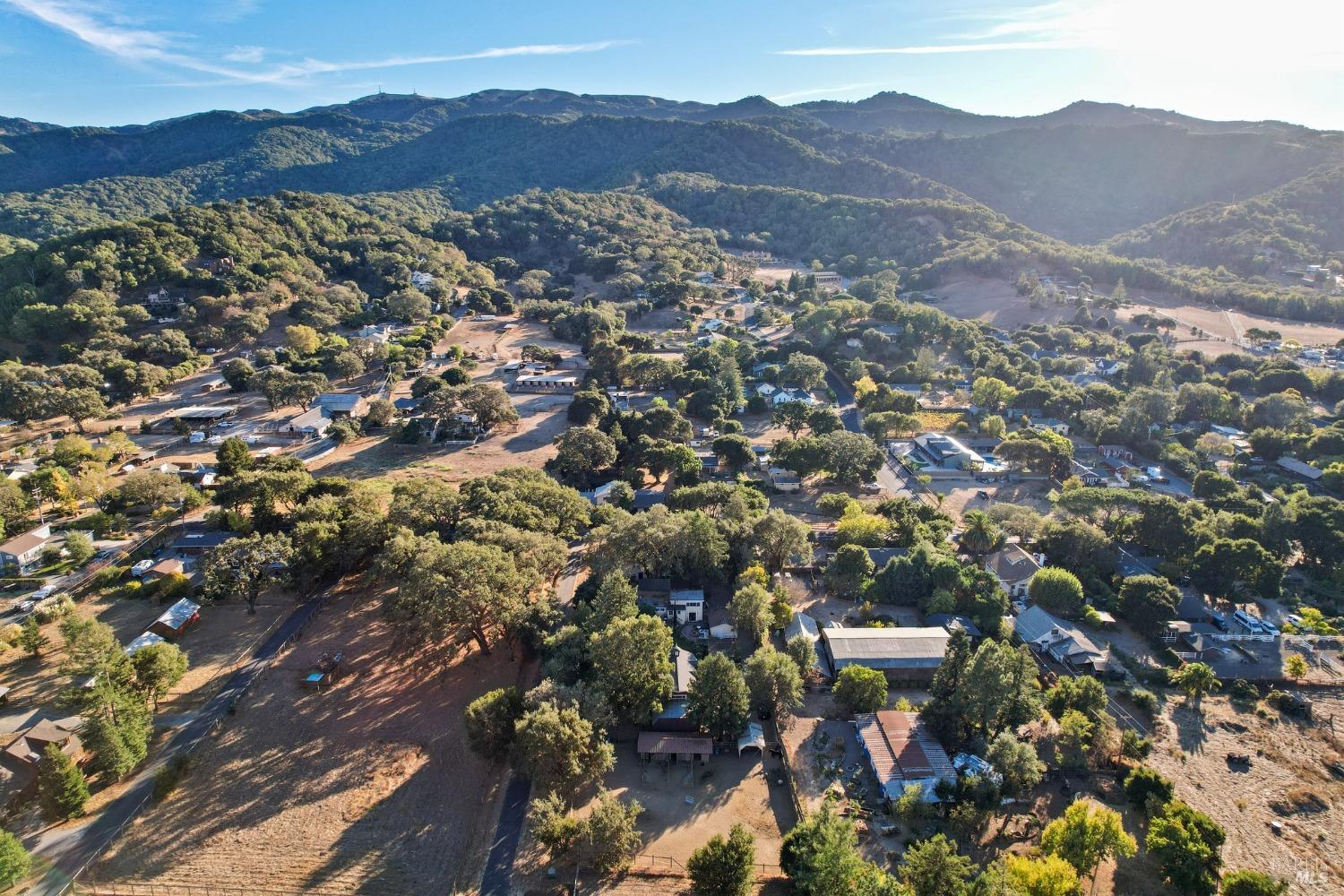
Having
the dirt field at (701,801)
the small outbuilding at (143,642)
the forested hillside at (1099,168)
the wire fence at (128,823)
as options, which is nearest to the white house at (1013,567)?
the dirt field at (701,801)

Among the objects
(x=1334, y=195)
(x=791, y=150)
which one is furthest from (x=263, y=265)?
(x=1334, y=195)

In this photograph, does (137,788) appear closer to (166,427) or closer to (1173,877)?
(1173,877)

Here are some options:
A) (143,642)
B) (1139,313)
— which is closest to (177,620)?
(143,642)

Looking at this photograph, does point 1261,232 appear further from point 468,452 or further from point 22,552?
point 22,552

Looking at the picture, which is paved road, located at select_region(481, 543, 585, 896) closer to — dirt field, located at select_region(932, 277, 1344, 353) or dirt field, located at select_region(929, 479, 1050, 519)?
dirt field, located at select_region(929, 479, 1050, 519)

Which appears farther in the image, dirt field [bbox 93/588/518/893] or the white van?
the white van

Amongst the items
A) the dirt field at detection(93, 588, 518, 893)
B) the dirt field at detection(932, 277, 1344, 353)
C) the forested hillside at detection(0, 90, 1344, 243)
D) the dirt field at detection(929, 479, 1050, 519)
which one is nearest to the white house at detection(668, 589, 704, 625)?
the dirt field at detection(93, 588, 518, 893)
